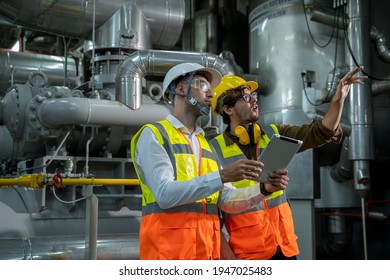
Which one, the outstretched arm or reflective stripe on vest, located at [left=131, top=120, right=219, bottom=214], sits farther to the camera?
the outstretched arm

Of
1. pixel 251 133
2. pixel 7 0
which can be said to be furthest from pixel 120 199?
pixel 251 133

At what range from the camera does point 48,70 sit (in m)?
6.13

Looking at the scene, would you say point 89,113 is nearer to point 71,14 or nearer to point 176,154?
point 71,14

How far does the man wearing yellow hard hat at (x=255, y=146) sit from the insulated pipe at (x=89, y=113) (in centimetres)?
169

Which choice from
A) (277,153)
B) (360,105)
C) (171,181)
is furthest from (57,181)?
(360,105)

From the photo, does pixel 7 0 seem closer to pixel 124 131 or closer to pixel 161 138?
pixel 124 131

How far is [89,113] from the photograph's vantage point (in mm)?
3807

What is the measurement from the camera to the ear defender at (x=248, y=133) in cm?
224

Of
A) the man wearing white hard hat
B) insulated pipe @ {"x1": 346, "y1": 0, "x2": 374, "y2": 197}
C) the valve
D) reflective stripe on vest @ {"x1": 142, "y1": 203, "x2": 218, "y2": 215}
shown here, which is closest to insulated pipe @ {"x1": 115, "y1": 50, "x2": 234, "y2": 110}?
the valve

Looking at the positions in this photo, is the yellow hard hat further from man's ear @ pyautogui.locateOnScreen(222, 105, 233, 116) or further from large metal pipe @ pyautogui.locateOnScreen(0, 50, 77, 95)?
large metal pipe @ pyautogui.locateOnScreen(0, 50, 77, 95)

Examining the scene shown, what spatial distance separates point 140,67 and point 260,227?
2.33 metres

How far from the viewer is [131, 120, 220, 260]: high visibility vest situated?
1.81 metres

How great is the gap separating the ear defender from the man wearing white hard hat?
24 cm
